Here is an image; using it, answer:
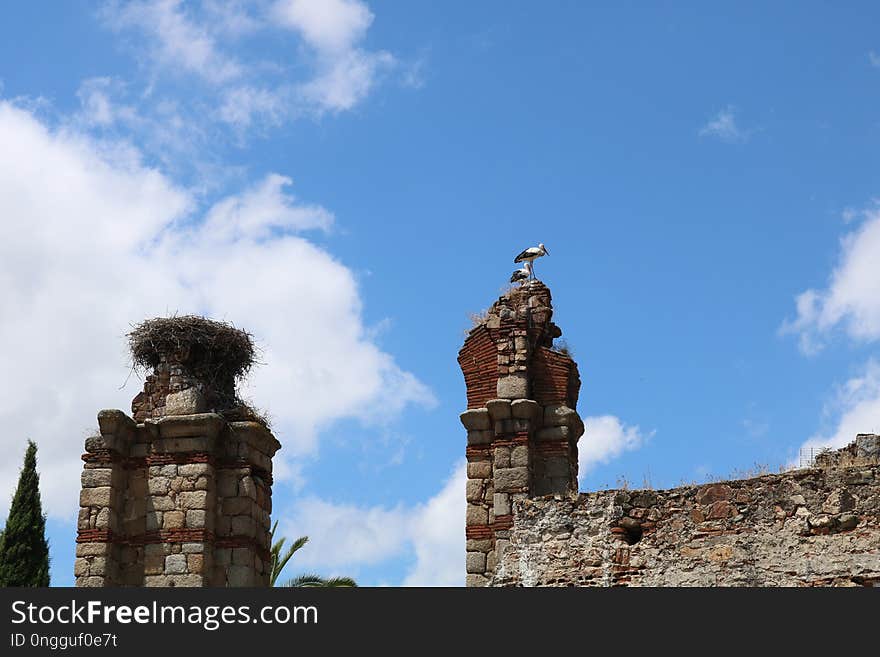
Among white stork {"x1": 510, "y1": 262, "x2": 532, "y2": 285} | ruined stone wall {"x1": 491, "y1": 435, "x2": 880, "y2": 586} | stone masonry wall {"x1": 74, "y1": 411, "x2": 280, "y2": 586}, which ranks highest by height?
white stork {"x1": 510, "y1": 262, "x2": 532, "y2": 285}

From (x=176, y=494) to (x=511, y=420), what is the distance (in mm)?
4080

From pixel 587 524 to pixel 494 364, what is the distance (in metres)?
4.76

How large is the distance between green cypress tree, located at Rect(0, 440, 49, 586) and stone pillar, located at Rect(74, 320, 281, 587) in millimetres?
5288

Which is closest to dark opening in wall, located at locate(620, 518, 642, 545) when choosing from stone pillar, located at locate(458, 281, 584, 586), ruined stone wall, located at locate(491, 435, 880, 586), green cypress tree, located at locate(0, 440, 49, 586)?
ruined stone wall, located at locate(491, 435, 880, 586)

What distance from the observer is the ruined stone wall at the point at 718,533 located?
416 inches

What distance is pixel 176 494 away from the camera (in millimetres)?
15898

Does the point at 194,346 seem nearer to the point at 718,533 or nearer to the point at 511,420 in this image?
the point at 511,420

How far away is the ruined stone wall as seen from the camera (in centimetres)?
1058

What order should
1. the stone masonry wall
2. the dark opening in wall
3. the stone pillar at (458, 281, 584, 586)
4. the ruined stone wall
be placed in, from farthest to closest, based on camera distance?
the stone masonry wall
the stone pillar at (458, 281, 584, 586)
the dark opening in wall
the ruined stone wall

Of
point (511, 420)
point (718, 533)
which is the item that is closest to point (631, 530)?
point (718, 533)

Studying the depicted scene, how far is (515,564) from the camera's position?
1168 centimetres

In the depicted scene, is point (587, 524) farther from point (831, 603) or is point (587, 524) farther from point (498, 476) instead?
point (498, 476)

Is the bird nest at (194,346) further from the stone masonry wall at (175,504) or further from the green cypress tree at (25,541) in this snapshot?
the green cypress tree at (25,541)

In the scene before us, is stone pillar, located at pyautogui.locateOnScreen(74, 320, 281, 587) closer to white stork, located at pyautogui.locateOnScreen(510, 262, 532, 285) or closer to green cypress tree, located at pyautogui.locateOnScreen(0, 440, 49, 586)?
white stork, located at pyautogui.locateOnScreen(510, 262, 532, 285)
